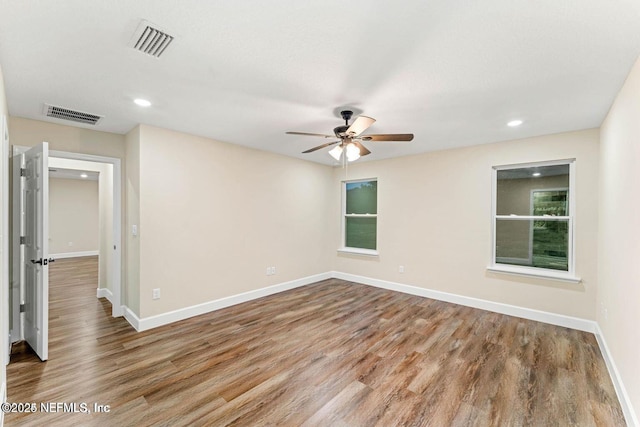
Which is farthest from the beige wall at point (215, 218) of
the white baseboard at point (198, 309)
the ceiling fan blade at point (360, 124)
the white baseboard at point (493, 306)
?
the ceiling fan blade at point (360, 124)

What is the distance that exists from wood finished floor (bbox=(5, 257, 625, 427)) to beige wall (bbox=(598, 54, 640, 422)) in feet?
1.21

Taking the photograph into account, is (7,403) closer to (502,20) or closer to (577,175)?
(502,20)

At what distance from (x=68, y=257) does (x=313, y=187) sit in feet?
26.7

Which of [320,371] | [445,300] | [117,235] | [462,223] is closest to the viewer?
[320,371]

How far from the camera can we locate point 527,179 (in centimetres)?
397

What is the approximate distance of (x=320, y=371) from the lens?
2.51 m

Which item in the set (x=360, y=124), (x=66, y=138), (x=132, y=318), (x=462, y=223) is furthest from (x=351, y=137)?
(x=132, y=318)

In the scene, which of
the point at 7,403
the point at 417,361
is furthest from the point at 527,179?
the point at 7,403

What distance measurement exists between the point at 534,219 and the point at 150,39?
474 centimetres

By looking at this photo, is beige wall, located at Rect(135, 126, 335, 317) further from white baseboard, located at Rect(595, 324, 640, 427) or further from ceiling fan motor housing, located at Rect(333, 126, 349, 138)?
white baseboard, located at Rect(595, 324, 640, 427)

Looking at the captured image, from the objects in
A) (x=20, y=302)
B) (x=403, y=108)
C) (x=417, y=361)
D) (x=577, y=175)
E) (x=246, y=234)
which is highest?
(x=403, y=108)

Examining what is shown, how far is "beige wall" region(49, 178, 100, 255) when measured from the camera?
329 inches

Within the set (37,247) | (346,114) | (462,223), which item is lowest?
(37,247)

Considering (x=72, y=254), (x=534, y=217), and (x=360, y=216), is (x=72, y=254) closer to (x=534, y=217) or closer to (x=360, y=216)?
(x=360, y=216)
